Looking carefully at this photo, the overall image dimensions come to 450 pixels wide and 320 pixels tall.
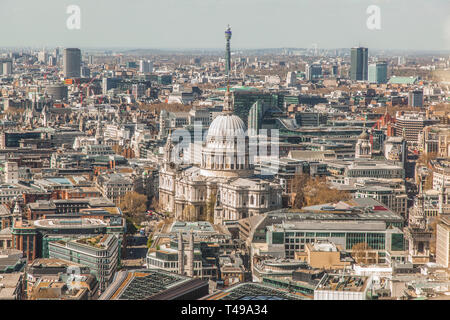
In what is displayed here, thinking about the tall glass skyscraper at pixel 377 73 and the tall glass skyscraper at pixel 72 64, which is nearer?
the tall glass skyscraper at pixel 72 64

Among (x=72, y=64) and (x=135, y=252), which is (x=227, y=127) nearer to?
(x=135, y=252)

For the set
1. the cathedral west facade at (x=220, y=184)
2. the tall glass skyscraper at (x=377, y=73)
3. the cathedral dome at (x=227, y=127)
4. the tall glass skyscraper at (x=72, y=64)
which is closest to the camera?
the cathedral west facade at (x=220, y=184)

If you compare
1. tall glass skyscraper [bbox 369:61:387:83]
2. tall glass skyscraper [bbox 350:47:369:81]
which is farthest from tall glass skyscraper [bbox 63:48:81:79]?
tall glass skyscraper [bbox 369:61:387:83]

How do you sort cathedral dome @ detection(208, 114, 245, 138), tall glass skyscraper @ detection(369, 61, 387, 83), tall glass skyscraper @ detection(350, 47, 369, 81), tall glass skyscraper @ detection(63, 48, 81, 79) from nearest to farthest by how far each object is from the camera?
cathedral dome @ detection(208, 114, 245, 138) < tall glass skyscraper @ detection(63, 48, 81, 79) < tall glass skyscraper @ detection(350, 47, 369, 81) < tall glass skyscraper @ detection(369, 61, 387, 83)

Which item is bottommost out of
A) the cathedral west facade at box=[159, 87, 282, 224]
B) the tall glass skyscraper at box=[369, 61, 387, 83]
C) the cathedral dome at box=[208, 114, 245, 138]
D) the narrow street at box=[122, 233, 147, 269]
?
the narrow street at box=[122, 233, 147, 269]

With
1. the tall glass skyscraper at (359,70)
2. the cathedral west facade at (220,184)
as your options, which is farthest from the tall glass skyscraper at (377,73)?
the cathedral west facade at (220,184)

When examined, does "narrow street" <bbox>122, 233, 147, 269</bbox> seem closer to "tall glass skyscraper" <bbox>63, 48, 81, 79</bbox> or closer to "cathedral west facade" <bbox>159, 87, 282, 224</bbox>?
"cathedral west facade" <bbox>159, 87, 282, 224</bbox>

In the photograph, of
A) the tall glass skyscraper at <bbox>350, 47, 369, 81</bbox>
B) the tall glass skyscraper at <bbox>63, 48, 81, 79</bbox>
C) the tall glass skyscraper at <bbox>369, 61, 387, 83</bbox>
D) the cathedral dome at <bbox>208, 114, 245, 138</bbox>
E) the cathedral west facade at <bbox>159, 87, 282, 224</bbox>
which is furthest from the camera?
the tall glass skyscraper at <bbox>369, 61, 387, 83</bbox>

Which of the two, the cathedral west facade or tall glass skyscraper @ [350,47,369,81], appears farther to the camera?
tall glass skyscraper @ [350,47,369,81]

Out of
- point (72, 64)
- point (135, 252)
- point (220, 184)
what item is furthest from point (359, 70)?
point (135, 252)

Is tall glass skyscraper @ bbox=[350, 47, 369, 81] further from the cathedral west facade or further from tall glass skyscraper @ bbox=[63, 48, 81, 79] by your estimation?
the cathedral west facade

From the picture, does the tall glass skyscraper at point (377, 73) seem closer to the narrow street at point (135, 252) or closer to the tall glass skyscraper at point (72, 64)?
the tall glass skyscraper at point (72, 64)

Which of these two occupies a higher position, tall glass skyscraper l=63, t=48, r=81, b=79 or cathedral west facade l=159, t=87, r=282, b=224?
tall glass skyscraper l=63, t=48, r=81, b=79
